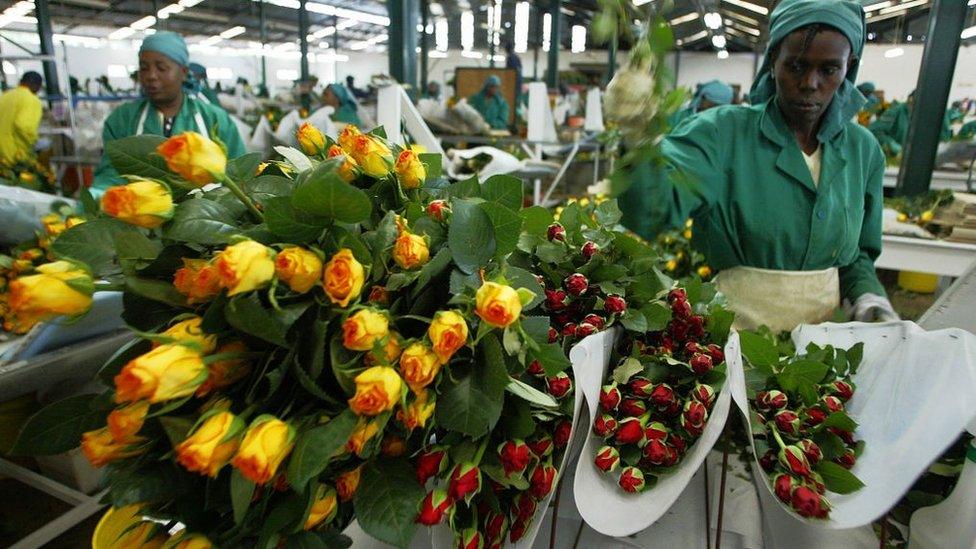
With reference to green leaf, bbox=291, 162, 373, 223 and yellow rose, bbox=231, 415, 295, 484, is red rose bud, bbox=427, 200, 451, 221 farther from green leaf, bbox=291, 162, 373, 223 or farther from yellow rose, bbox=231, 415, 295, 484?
yellow rose, bbox=231, 415, 295, 484

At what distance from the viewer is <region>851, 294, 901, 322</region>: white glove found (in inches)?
44.8

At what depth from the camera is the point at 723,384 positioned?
61 centimetres

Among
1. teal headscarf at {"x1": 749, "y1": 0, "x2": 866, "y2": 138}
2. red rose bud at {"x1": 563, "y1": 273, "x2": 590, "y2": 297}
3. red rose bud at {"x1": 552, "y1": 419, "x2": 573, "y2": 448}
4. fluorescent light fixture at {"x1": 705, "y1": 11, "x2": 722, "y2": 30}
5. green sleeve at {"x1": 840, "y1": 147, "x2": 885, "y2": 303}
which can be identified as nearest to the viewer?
red rose bud at {"x1": 552, "y1": 419, "x2": 573, "y2": 448}

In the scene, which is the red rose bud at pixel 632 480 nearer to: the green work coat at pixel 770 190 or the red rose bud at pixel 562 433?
the red rose bud at pixel 562 433

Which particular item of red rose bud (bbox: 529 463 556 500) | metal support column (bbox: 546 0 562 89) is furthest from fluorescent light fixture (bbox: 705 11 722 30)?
red rose bud (bbox: 529 463 556 500)

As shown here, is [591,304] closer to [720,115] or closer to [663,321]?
[663,321]

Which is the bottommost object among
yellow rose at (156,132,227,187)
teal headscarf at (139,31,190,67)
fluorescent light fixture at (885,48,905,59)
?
yellow rose at (156,132,227,187)

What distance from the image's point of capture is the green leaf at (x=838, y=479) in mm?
553

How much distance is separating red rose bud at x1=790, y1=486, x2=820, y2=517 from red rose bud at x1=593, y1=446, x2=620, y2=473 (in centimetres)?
17

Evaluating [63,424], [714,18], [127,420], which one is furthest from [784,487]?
[714,18]

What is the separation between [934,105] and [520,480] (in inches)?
174

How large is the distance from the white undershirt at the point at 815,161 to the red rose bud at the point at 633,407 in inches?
36.8

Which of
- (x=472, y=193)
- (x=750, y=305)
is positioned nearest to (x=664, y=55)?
(x=472, y=193)

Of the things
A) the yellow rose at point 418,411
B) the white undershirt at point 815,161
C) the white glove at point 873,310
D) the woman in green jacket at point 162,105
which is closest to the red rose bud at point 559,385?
the yellow rose at point 418,411
